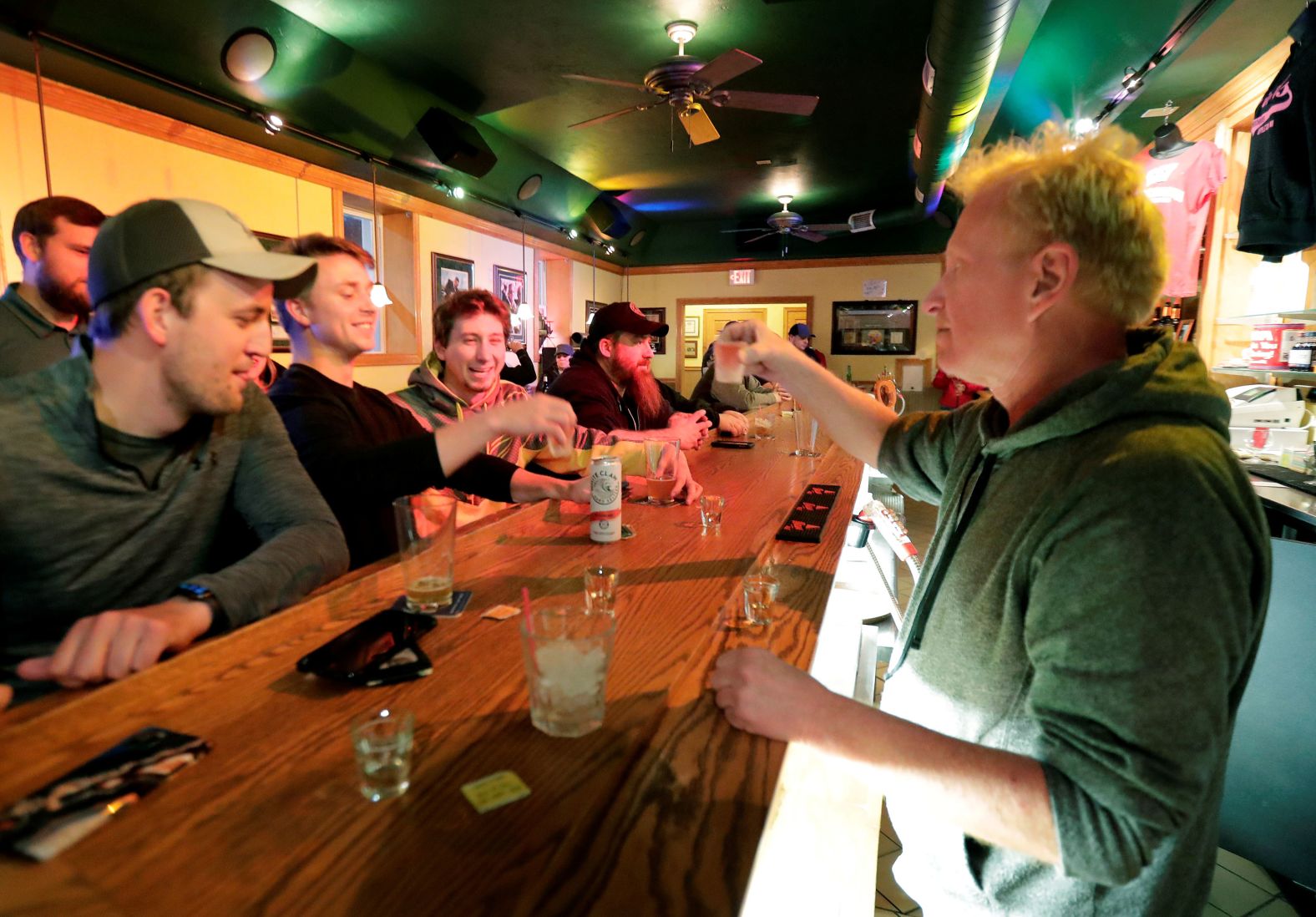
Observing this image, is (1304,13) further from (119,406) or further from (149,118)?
(149,118)

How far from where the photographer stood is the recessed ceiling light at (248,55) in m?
4.04

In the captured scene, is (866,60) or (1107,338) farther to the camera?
(866,60)

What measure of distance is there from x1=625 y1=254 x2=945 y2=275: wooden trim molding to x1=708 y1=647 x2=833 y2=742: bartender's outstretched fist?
9.82 metres

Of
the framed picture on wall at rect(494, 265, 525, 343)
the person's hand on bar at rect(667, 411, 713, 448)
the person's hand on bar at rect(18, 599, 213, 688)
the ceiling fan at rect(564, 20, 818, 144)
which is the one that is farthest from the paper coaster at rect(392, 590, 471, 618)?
the framed picture on wall at rect(494, 265, 525, 343)

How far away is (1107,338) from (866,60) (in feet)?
15.6

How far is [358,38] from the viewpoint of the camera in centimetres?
457

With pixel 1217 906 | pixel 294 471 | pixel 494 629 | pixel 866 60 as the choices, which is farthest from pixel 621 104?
pixel 1217 906

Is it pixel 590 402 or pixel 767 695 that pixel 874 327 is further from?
pixel 767 695

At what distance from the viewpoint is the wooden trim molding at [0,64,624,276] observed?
3.47m

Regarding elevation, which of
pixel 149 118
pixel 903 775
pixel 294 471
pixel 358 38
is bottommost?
pixel 903 775

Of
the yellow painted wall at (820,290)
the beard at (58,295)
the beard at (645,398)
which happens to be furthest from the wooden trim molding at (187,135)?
the yellow painted wall at (820,290)

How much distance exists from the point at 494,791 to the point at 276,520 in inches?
35.5

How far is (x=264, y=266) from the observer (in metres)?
1.29

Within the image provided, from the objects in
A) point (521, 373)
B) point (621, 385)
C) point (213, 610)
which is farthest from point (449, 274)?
point (213, 610)
